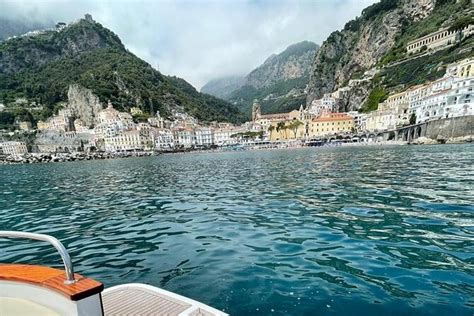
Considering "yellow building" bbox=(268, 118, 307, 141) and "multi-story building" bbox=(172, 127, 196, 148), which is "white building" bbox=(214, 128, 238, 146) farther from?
"yellow building" bbox=(268, 118, 307, 141)

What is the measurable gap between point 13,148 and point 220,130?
107450 mm

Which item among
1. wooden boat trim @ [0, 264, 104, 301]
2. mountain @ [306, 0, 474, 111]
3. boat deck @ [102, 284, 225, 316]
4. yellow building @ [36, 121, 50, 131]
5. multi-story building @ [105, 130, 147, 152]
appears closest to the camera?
wooden boat trim @ [0, 264, 104, 301]

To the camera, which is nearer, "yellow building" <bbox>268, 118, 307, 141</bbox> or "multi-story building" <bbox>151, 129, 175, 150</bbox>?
"yellow building" <bbox>268, 118, 307, 141</bbox>

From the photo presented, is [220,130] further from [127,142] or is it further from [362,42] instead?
[362,42]

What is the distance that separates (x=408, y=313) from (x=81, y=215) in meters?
13.9

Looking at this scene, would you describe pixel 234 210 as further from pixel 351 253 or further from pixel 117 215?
pixel 351 253

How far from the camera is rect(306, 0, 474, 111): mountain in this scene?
114625 mm

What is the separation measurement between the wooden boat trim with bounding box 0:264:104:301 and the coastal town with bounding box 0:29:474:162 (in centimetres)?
10274

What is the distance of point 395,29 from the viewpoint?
5960 inches

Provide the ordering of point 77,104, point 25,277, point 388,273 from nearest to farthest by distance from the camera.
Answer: point 25,277 < point 388,273 < point 77,104

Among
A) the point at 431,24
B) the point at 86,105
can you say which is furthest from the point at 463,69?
the point at 86,105

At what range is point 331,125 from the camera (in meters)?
130

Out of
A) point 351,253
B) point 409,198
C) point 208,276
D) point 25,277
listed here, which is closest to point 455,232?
point 351,253

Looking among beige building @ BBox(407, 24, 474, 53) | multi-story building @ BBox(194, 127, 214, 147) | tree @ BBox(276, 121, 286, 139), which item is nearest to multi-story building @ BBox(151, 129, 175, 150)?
multi-story building @ BBox(194, 127, 214, 147)
